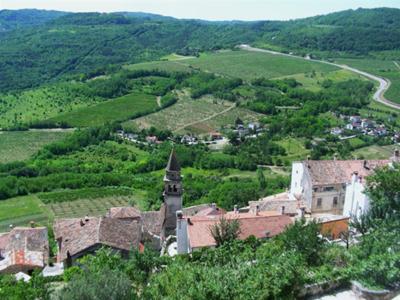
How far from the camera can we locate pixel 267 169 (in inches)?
4168

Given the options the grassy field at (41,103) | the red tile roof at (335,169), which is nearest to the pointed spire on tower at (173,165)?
the red tile roof at (335,169)

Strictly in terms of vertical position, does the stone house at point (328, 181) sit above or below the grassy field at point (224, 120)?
above

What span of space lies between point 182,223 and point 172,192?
699 cm

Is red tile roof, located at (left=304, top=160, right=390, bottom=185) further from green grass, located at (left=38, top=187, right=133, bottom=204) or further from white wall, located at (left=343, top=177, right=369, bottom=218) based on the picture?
green grass, located at (left=38, top=187, right=133, bottom=204)

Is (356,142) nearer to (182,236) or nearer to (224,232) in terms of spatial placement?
(182,236)

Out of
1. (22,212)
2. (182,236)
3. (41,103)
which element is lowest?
(22,212)

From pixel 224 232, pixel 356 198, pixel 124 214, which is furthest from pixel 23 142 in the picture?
pixel 356 198

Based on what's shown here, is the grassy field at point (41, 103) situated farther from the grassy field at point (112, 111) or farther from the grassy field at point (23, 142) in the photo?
the grassy field at point (23, 142)

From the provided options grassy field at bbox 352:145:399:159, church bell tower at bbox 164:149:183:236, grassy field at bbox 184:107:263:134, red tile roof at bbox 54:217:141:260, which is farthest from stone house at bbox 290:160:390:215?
grassy field at bbox 184:107:263:134

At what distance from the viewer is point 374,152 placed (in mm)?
111938

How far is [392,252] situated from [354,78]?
174m

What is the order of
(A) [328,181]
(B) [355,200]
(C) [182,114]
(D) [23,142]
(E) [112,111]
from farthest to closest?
(E) [112,111] < (C) [182,114] < (D) [23,142] < (A) [328,181] < (B) [355,200]

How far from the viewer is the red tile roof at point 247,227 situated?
38.8 m

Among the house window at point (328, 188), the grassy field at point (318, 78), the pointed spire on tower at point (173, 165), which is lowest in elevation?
the grassy field at point (318, 78)
